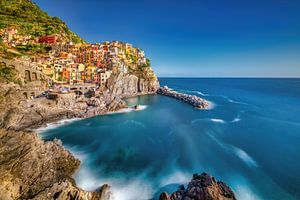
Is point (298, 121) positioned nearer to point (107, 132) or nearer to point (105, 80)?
point (107, 132)

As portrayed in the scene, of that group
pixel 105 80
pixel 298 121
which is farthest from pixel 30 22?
pixel 298 121

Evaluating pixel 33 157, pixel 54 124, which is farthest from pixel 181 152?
pixel 54 124

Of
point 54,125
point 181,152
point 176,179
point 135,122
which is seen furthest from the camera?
point 135,122

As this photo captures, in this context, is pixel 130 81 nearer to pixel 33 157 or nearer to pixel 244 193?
pixel 33 157

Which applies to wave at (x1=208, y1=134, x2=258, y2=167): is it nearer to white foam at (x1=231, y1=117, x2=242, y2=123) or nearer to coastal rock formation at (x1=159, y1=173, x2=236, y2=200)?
coastal rock formation at (x1=159, y1=173, x2=236, y2=200)

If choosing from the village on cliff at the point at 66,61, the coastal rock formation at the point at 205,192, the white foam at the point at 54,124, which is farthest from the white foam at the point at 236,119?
the village on cliff at the point at 66,61

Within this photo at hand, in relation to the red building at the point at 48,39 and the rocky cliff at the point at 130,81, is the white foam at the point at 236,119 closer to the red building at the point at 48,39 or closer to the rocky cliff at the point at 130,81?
the rocky cliff at the point at 130,81

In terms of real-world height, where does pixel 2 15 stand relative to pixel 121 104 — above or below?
above
